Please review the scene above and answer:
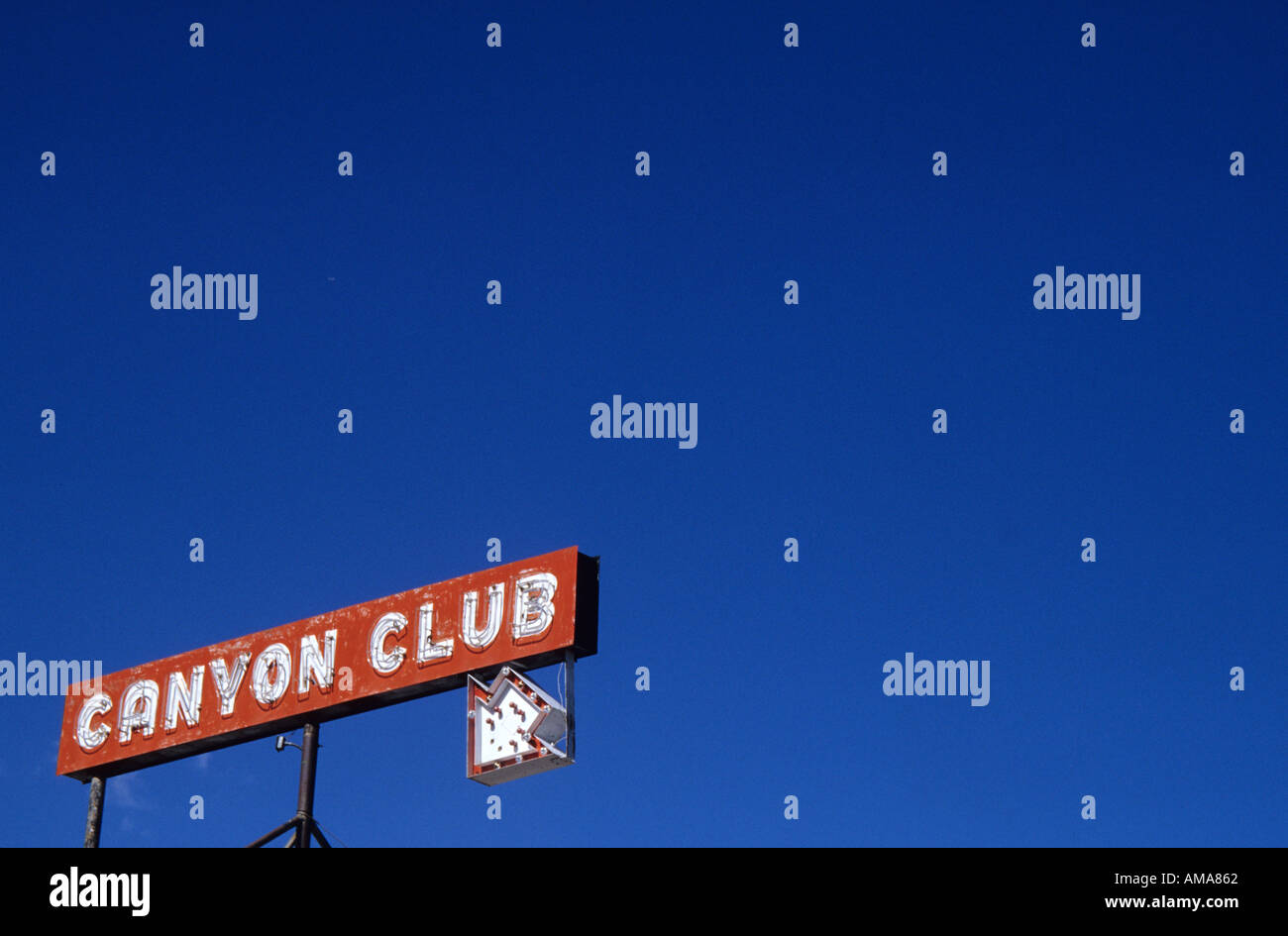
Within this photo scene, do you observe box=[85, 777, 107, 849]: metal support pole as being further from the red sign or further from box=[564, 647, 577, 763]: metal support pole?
box=[564, 647, 577, 763]: metal support pole

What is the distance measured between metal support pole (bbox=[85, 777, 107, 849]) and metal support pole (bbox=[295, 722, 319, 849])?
201 inches

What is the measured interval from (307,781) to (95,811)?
228 inches

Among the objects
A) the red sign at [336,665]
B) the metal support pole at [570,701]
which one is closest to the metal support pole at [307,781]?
the red sign at [336,665]

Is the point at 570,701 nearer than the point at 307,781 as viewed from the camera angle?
Yes

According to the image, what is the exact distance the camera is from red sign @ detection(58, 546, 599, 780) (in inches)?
1084

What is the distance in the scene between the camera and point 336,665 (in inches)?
1162

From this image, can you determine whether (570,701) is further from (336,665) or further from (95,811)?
(95,811)

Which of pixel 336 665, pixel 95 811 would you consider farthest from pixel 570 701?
pixel 95 811

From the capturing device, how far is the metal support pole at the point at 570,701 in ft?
86.1

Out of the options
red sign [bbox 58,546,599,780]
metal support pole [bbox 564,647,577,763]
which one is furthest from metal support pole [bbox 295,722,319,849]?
metal support pole [bbox 564,647,577,763]
